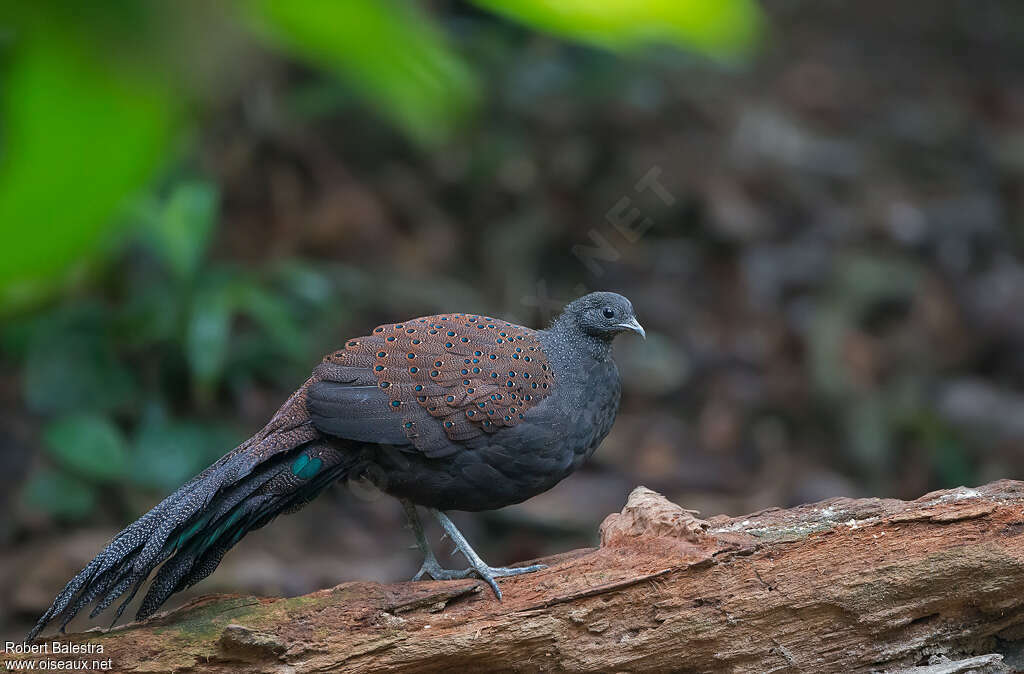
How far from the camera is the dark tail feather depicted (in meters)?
3.45

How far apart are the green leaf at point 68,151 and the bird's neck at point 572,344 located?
11.0 feet

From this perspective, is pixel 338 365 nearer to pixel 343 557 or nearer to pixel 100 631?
pixel 100 631

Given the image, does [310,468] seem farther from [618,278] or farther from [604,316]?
[618,278]

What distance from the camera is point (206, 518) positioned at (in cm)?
353

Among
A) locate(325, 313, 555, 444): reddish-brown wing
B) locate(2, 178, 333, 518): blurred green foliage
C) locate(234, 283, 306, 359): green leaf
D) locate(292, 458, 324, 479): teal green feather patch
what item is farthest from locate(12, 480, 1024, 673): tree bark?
locate(234, 283, 306, 359): green leaf

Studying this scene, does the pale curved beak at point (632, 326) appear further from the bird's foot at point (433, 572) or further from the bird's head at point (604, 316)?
the bird's foot at point (433, 572)

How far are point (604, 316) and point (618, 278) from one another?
14.4ft

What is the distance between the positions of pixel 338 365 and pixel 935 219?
6.81m

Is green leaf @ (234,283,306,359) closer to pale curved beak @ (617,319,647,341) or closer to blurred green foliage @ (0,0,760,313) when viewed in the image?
pale curved beak @ (617,319,647,341)

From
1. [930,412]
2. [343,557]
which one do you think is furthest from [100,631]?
[930,412]

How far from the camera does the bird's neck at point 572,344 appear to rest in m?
3.94

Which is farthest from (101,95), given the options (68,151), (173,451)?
(173,451)

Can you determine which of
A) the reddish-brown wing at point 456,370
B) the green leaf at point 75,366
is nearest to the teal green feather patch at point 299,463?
the reddish-brown wing at point 456,370

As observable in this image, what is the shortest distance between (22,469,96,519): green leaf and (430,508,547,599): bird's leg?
3.18 metres
